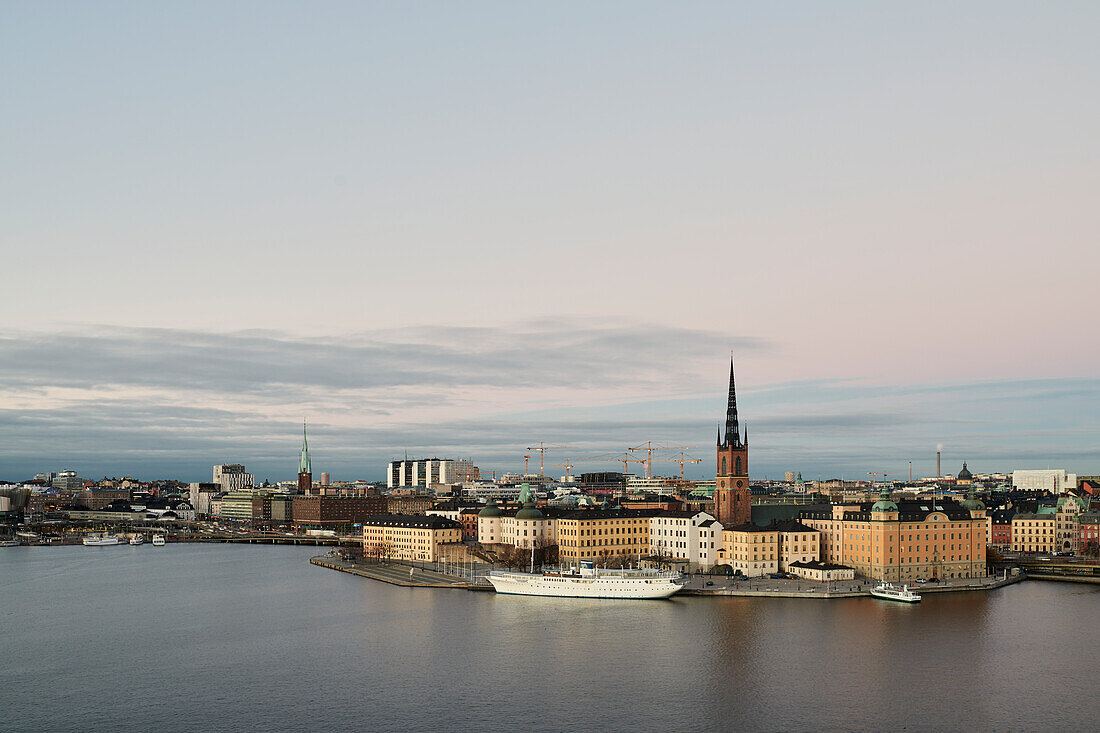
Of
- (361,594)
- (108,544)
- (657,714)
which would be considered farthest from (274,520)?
(657,714)

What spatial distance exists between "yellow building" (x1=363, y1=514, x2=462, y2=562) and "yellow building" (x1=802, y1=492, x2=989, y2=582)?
32.9 metres

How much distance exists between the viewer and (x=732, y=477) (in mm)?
90125

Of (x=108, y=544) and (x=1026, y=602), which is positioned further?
(x=108, y=544)

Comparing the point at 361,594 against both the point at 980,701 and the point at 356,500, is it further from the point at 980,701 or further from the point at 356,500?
the point at 356,500

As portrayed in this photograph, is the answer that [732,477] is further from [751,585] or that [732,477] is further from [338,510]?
[338,510]

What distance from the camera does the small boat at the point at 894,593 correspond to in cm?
6513

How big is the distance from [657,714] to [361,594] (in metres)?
37.6

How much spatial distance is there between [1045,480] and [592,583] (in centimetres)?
13681

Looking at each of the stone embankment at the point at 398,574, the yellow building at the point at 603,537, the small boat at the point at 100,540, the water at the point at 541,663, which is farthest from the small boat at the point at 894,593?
the small boat at the point at 100,540

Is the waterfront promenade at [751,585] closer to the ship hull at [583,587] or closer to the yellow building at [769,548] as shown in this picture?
the ship hull at [583,587]

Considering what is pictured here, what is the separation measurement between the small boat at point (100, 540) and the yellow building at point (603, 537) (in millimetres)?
79947

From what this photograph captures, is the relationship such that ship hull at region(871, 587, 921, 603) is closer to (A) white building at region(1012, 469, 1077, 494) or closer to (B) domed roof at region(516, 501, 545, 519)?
(B) domed roof at region(516, 501, 545, 519)

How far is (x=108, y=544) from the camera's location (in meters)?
141

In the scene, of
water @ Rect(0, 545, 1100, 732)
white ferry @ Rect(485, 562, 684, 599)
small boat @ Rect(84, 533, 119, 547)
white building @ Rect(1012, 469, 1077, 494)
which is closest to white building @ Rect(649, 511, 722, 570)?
white ferry @ Rect(485, 562, 684, 599)
